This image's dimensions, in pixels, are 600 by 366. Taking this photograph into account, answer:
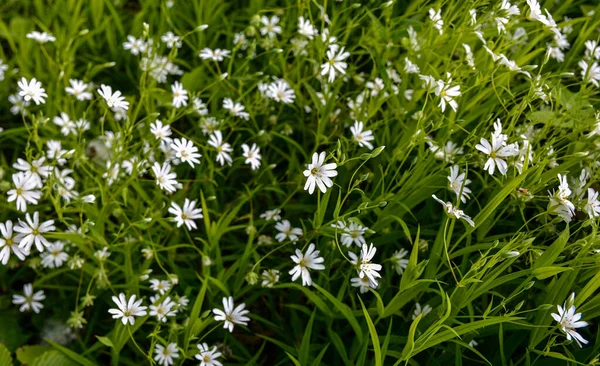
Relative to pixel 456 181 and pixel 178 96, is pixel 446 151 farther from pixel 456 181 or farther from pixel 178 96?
pixel 178 96

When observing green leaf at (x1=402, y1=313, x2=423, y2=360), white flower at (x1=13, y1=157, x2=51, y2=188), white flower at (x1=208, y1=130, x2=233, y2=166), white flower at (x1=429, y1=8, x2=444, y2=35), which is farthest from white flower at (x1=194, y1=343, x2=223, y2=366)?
white flower at (x1=429, y1=8, x2=444, y2=35)

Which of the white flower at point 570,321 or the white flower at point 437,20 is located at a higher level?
the white flower at point 437,20

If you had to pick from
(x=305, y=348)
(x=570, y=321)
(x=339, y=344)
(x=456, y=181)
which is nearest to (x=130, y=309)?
(x=305, y=348)

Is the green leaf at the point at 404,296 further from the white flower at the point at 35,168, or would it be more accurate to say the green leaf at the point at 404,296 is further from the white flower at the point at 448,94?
the white flower at the point at 35,168

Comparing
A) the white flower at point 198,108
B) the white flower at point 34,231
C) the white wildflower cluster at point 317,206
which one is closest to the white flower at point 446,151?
the white wildflower cluster at point 317,206

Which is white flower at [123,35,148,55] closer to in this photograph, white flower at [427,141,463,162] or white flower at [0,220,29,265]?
white flower at [0,220,29,265]

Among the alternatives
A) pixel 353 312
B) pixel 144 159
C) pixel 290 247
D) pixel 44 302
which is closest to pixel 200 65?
pixel 144 159

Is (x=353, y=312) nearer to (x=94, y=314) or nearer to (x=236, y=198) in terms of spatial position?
(x=236, y=198)
